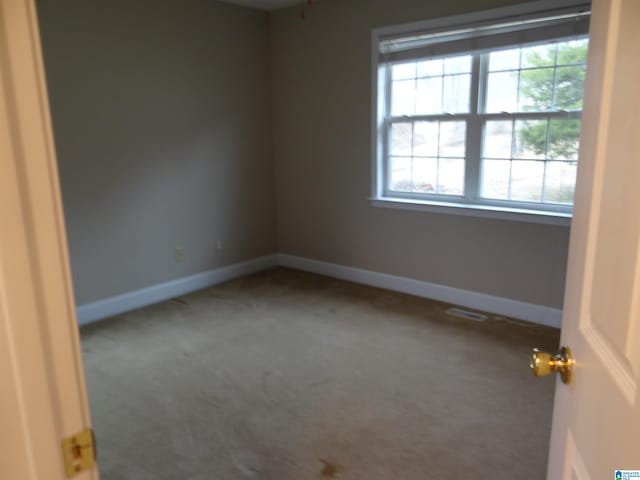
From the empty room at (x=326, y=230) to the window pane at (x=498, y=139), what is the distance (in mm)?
22

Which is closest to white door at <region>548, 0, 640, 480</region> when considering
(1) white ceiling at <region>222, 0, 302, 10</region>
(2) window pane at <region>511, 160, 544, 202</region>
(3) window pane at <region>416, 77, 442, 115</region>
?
(2) window pane at <region>511, 160, 544, 202</region>

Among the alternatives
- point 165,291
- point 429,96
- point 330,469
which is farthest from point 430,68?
point 330,469

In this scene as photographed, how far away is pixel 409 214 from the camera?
414 centimetres

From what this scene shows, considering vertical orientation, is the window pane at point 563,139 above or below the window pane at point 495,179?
above

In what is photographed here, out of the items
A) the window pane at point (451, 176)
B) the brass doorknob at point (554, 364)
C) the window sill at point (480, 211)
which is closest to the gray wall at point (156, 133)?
the window sill at point (480, 211)

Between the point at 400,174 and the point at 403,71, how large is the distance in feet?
2.79

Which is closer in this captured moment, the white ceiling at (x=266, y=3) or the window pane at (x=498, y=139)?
the window pane at (x=498, y=139)

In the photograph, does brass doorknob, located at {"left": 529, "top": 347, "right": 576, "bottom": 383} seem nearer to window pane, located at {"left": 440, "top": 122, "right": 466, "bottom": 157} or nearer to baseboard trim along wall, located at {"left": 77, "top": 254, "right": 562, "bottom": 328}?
baseboard trim along wall, located at {"left": 77, "top": 254, "right": 562, "bottom": 328}

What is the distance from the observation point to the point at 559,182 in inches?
134

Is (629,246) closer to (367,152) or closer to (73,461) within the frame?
(73,461)

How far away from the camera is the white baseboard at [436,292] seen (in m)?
3.55

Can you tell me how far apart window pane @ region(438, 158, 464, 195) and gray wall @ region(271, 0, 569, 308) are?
231mm

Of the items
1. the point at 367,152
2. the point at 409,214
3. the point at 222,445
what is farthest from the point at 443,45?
the point at 222,445

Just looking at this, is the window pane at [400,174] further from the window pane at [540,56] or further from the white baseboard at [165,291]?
the white baseboard at [165,291]
